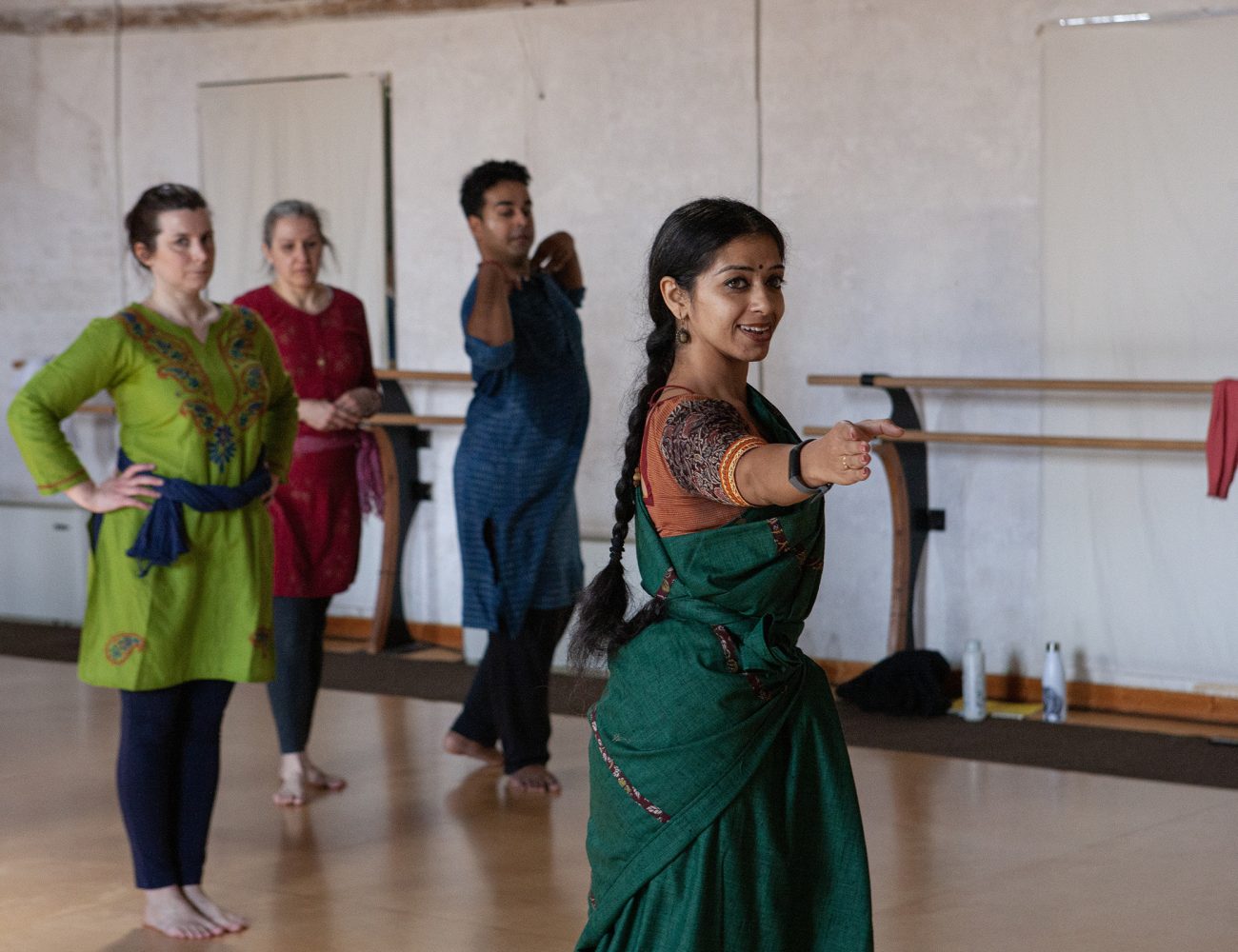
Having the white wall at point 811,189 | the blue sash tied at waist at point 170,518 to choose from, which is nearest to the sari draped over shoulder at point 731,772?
the blue sash tied at waist at point 170,518

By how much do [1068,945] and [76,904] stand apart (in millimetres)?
2058

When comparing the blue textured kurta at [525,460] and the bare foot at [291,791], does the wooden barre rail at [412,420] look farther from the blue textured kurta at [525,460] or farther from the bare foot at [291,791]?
the bare foot at [291,791]

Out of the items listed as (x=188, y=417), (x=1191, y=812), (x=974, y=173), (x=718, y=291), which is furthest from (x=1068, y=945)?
(x=974, y=173)

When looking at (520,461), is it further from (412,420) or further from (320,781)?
(412,420)

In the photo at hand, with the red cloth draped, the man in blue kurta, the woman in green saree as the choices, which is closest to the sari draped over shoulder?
the woman in green saree

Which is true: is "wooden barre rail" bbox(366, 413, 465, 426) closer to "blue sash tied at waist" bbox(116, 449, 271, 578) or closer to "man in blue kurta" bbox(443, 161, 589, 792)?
"man in blue kurta" bbox(443, 161, 589, 792)

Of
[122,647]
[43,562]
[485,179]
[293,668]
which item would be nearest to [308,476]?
[293,668]

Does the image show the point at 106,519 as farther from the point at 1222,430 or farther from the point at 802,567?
the point at 1222,430

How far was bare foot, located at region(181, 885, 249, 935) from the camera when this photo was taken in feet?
11.3

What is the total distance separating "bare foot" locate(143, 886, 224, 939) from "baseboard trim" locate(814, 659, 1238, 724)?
10.3 ft

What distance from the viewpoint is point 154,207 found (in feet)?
11.2

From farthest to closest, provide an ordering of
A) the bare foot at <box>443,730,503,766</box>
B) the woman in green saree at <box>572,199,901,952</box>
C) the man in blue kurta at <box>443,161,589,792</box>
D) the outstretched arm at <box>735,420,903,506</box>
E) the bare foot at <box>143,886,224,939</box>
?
1. the bare foot at <box>443,730,503,766</box>
2. the man in blue kurta at <box>443,161,589,792</box>
3. the bare foot at <box>143,886,224,939</box>
4. the woman in green saree at <box>572,199,901,952</box>
5. the outstretched arm at <box>735,420,903,506</box>

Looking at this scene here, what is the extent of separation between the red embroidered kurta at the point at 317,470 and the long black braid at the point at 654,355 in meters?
2.22

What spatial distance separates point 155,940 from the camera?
3422 millimetres
